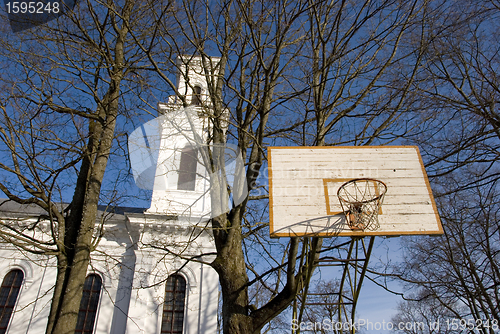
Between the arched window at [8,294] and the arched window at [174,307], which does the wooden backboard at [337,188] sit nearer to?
the arched window at [174,307]

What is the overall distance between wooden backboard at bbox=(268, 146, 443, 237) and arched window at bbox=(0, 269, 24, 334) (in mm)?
13343

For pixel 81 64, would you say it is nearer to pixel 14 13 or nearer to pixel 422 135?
pixel 14 13

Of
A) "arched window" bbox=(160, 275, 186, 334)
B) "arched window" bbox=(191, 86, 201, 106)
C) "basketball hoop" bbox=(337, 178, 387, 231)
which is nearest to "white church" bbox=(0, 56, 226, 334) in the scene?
"arched window" bbox=(160, 275, 186, 334)

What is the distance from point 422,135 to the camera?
7.54 m

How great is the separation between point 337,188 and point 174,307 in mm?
10280

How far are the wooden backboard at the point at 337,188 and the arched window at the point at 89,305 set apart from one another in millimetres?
11423

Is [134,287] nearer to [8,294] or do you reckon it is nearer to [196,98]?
[8,294]

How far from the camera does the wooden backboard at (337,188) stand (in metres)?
5.59

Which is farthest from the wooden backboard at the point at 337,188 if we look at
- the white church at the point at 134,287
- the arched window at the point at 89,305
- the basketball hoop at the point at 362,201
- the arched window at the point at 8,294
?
the arched window at the point at 8,294

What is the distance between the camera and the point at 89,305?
45.4ft

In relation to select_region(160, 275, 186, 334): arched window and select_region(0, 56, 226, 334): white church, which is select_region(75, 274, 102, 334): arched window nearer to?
select_region(0, 56, 226, 334): white church

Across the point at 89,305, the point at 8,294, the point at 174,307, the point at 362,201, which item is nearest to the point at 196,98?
the point at 362,201

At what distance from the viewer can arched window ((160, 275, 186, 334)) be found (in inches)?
527

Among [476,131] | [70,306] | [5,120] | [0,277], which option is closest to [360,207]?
[476,131]
